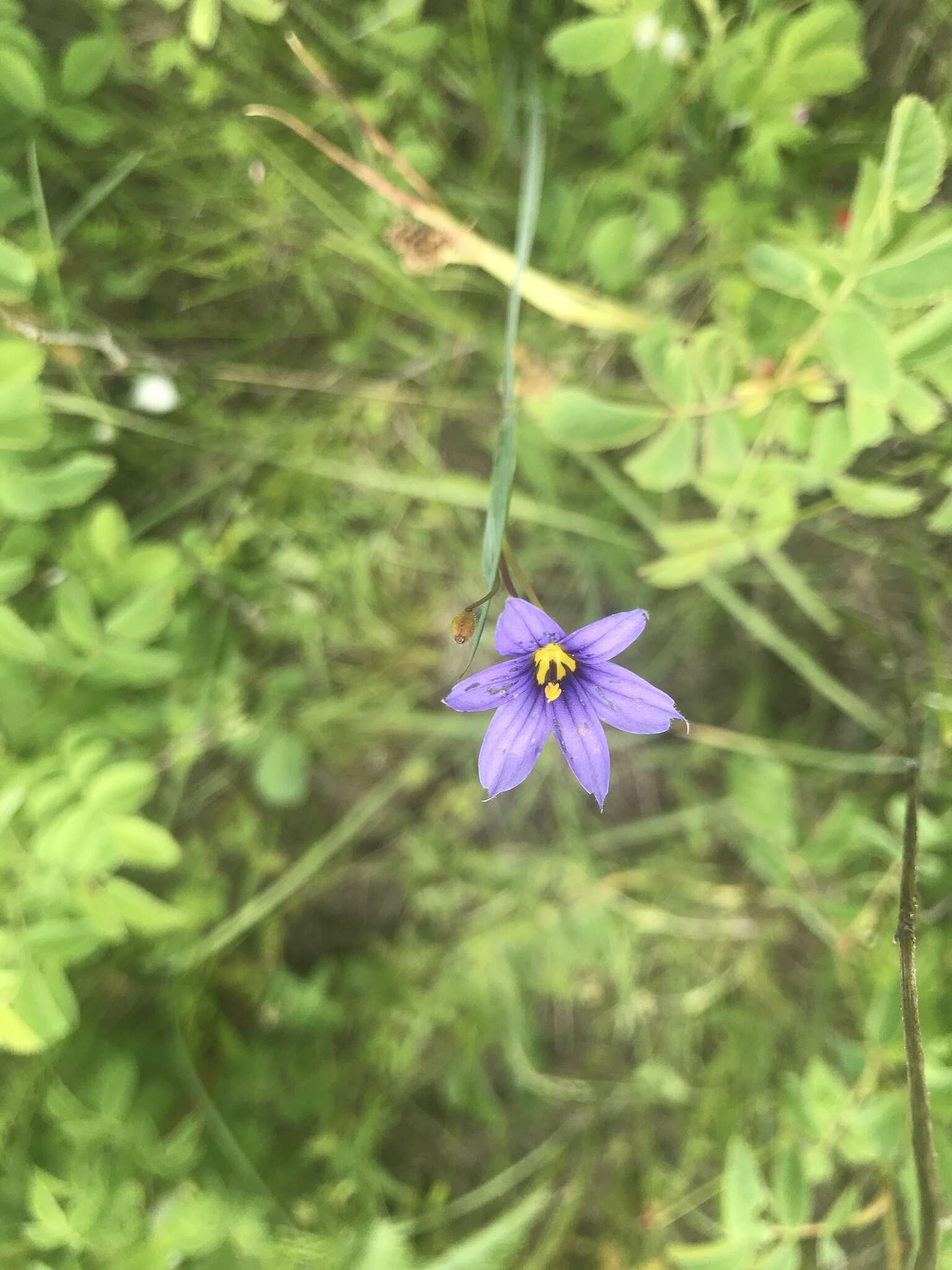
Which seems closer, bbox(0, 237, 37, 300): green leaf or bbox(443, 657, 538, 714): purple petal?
bbox(443, 657, 538, 714): purple petal

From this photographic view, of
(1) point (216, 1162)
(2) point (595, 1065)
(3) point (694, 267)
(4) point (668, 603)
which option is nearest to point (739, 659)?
(4) point (668, 603)

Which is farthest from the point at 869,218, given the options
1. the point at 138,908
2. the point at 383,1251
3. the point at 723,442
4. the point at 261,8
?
the point at 383,1251

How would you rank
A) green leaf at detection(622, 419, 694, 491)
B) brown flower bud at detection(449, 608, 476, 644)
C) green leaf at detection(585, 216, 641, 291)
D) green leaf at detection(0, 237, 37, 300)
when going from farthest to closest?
green leaf at detection(585, 216, 641, 291) → green leaf at detection(622, 419, 694, 491) → green leaf at detection(0, 237, 37, 300) → brown flower bud at detection(449, 608, 476, 644)

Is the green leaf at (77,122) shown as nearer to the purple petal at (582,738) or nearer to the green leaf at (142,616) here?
the green leaf at (142,616)

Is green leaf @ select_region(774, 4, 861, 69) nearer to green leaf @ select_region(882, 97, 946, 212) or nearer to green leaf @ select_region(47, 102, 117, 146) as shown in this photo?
green leaf @ select_region(882, 97, 946, 212)

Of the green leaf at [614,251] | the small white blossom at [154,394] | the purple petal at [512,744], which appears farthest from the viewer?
the small white blossom at [154,394]

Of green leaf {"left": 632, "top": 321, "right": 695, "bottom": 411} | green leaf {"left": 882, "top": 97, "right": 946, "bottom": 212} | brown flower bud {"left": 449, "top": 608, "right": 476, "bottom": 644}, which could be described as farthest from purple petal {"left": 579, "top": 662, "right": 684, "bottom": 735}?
green leaf {"left": 882, "top": 97, "right": 946, "bottom": 212}

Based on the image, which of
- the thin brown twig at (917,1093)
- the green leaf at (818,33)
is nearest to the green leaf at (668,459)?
the green leaf at (818,33)
